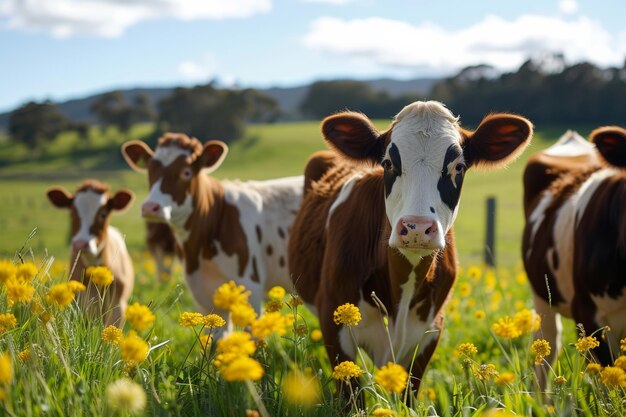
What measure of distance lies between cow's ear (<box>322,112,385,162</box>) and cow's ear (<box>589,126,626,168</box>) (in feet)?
5.20

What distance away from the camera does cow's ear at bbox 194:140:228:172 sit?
686 centimetres

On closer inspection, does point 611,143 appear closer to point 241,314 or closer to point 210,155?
point 241,314

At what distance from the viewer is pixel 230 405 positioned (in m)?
2.61

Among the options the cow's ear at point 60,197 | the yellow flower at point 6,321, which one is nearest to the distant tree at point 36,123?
the cow's ear at point 60,197

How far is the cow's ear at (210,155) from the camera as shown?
6.86 m

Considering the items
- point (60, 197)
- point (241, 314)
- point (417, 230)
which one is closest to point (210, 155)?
point (60, 197)

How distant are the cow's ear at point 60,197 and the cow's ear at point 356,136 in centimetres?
423

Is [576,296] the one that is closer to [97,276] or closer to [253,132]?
[97,276]

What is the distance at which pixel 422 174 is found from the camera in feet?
11.6

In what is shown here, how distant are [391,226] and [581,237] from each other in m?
1.72

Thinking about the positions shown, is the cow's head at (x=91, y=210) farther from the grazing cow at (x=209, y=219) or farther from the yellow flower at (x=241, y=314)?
the yellow flower at (x=241, y=314)

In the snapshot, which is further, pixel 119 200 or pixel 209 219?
pixel 119 200

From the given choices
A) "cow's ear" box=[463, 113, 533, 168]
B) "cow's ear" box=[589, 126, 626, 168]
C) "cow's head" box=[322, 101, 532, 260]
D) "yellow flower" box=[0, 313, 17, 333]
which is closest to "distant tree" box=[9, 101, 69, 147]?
"cow's head" box=[322, 101, 532, 260]

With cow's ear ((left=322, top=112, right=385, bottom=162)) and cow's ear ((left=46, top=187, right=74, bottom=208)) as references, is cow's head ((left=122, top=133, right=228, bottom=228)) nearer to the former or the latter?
cow's ear ((left=46, top=187, right=74, bottom=208))
